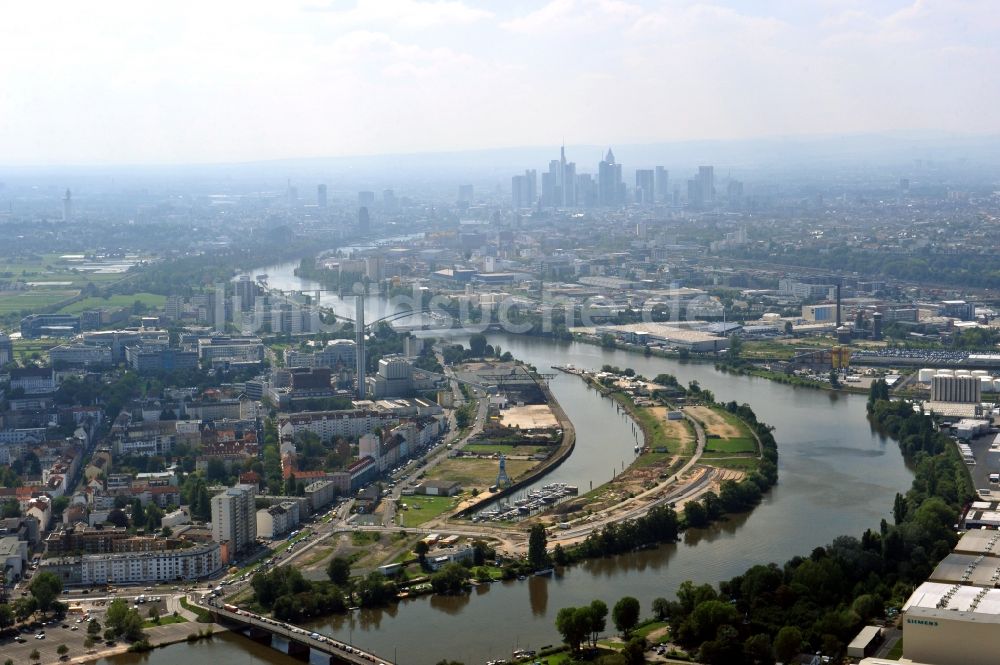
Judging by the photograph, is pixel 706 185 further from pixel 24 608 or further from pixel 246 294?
pixel 24 608

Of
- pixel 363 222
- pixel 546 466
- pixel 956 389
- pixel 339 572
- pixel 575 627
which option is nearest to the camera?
pixel 575 627

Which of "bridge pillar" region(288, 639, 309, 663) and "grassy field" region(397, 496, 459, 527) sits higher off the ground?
"grassy field" region(397, 496, 459, 527)

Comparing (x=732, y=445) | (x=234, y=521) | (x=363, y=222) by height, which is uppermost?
(x=363, y=222)

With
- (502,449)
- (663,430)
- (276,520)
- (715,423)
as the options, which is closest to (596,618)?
(276,520)

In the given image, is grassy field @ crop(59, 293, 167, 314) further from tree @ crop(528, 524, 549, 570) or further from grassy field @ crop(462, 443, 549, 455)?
tree @ crop(528, 524, 549, 570)

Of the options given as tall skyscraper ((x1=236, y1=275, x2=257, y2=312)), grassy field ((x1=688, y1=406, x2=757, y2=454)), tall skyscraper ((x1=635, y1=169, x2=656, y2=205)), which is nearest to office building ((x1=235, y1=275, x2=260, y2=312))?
tall skyscraper ((x1=236, y1=275, x2=257, y2=312))

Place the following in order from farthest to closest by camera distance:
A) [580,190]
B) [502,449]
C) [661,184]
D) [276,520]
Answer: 1. [661,184]
2. [580,190]
3. [502,449]
4. [276,520]
